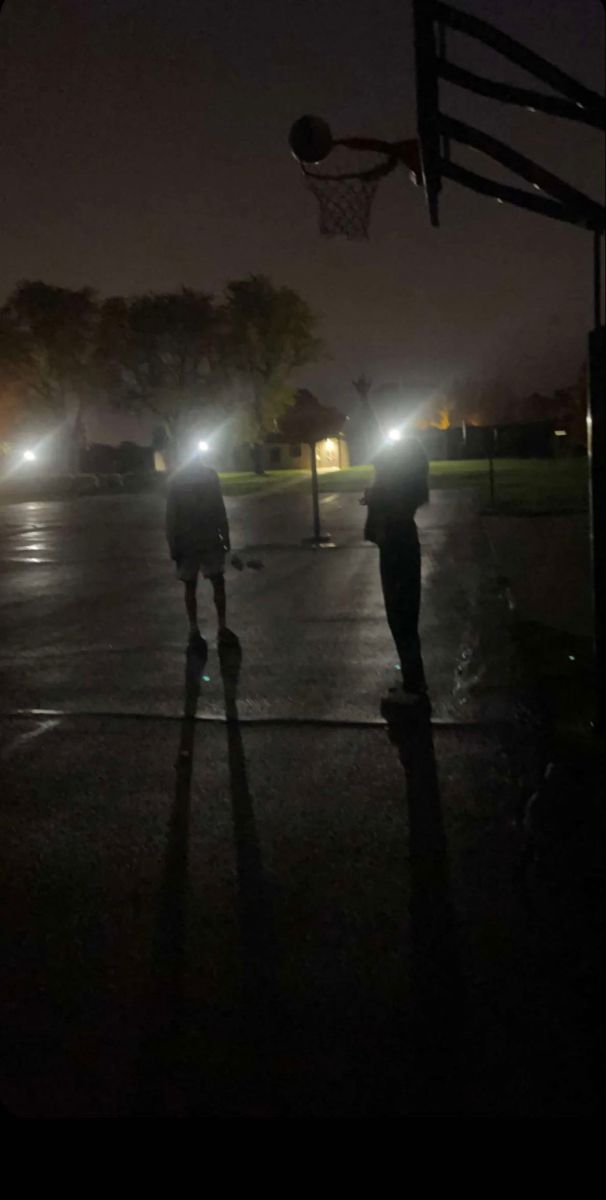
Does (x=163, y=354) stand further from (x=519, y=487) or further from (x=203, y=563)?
(x=203, y=563)

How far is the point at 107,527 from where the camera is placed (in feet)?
86.6

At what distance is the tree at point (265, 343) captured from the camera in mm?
63062

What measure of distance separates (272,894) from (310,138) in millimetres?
6312

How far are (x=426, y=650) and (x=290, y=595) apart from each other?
13.3 feet

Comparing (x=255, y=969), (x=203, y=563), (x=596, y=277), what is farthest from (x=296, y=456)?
(x=255, y=969)

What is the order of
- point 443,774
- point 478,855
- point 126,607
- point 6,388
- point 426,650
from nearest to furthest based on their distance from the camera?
1. point 478,855
2. point 443,774
3. point 426,650
4. point 126,607
5. point 6,388

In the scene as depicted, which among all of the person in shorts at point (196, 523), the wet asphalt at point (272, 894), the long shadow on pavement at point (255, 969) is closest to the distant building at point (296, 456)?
the person in shorts at point (196, 523)

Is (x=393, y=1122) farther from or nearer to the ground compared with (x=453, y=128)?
nearer to the ground

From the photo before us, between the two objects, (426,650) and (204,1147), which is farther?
(426,650)

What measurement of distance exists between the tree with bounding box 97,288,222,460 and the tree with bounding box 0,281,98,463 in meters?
1.24

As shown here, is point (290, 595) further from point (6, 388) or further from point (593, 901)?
point (6, 388)

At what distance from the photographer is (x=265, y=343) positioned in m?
63.8

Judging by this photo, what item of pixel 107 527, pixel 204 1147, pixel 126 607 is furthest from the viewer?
pixel 107 527

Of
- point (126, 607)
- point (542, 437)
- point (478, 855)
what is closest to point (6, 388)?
point (542, 437)
